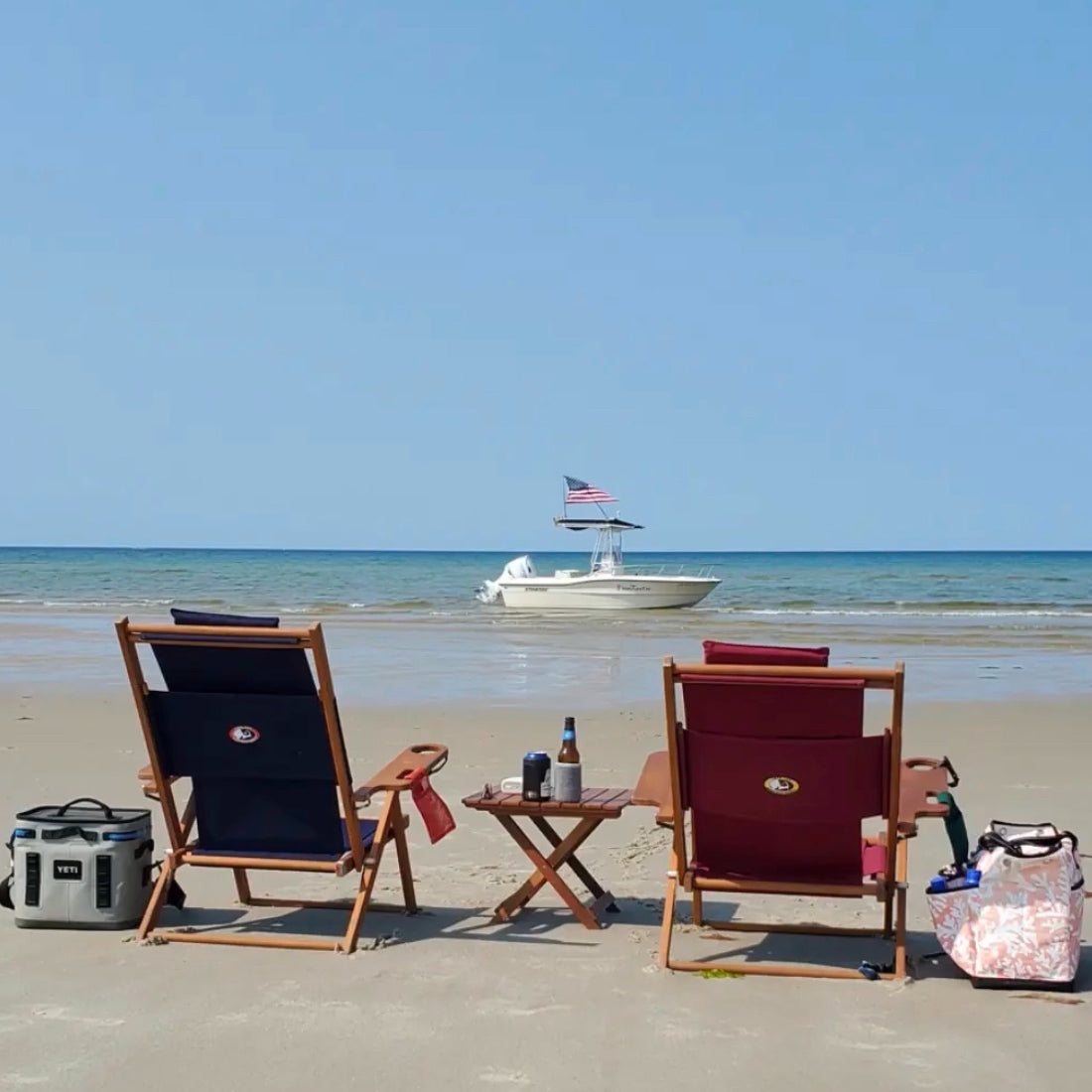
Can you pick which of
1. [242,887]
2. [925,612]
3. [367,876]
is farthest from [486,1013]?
[925,612]

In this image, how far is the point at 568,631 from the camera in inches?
963

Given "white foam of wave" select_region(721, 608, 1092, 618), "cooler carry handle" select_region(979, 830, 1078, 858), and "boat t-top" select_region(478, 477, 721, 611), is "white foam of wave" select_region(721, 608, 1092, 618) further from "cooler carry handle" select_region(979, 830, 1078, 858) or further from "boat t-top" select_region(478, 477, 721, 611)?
"cooler carry handle" select_region(979, 830, 1078, 858)

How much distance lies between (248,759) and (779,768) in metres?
1.67

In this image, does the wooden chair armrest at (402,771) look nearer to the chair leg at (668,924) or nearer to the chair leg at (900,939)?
the chair leg at (668,924)

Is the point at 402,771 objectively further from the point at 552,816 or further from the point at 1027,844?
the point at 1027,844

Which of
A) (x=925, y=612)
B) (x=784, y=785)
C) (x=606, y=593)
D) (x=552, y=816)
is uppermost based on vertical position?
(x=784, y=785)

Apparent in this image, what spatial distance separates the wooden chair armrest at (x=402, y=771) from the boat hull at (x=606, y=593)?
88.9 feet

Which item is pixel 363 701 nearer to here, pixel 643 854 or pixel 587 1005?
pixel 643 854

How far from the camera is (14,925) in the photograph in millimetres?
4578

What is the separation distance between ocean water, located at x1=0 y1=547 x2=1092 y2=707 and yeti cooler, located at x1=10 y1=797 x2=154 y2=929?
24.0 feet

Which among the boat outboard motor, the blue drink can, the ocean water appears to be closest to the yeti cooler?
the blue drink can

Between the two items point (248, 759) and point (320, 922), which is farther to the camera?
point (320, 922)

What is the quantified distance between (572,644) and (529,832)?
14243 mm

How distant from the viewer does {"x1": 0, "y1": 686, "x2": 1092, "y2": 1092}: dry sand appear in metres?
3.28
